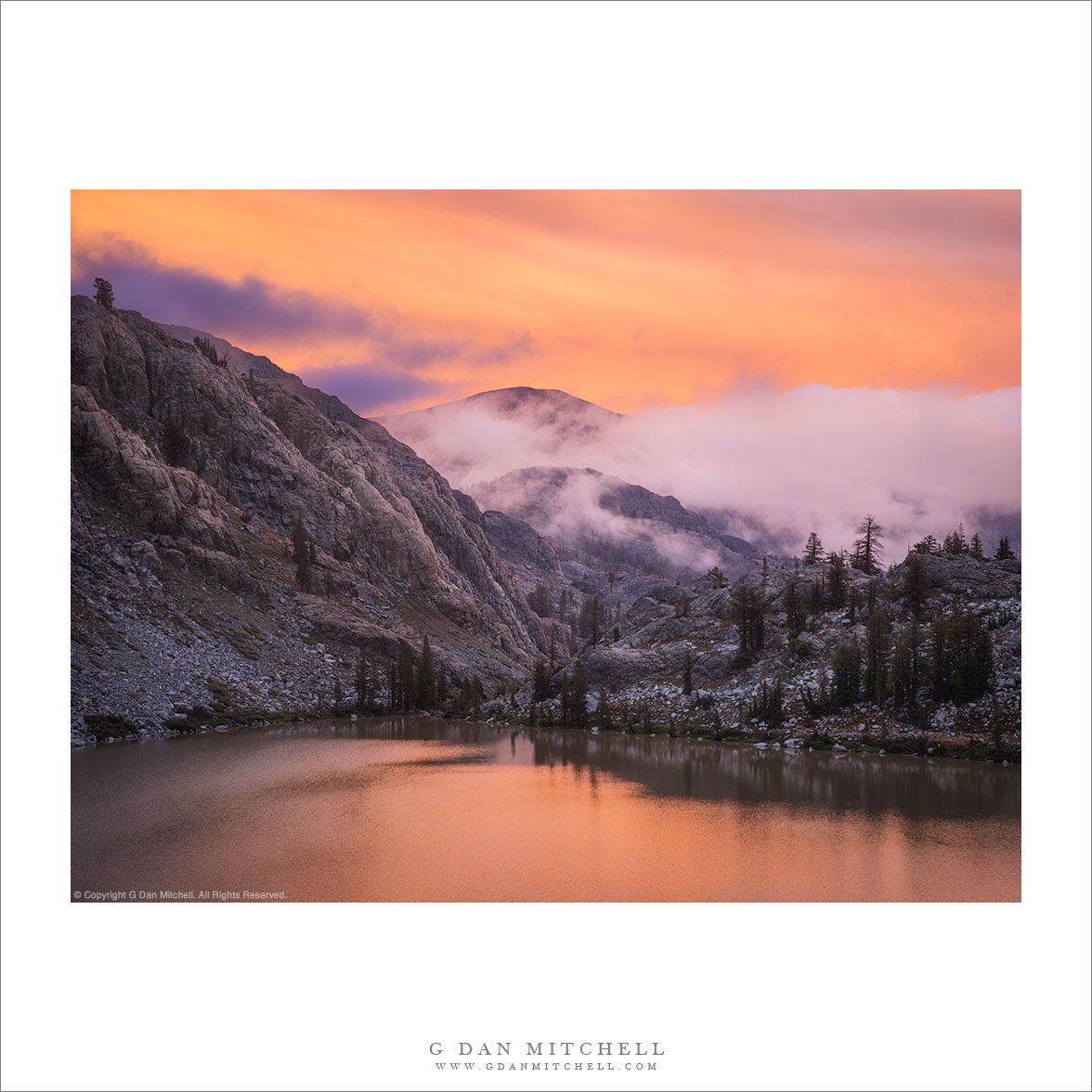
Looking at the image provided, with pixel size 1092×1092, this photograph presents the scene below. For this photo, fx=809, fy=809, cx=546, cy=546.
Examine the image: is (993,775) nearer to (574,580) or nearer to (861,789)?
(861,789)

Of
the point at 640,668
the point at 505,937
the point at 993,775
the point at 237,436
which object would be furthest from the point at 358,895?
the point at 237,436

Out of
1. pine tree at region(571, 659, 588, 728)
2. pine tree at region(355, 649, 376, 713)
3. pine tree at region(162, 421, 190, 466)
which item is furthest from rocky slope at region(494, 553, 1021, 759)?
pine tree at region(162, 421, 190, 466)

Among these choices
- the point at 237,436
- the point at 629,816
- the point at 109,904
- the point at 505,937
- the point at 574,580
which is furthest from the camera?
the point at 574,580

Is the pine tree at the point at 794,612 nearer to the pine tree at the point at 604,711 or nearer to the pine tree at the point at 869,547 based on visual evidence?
the pine tree at the point at 869,547

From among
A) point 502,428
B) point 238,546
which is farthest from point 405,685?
point 238,546

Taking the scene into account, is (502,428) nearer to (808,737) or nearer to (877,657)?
(808,737)

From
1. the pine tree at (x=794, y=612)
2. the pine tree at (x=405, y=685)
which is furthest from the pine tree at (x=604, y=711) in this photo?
the pine tree at (x=405, y=685)
